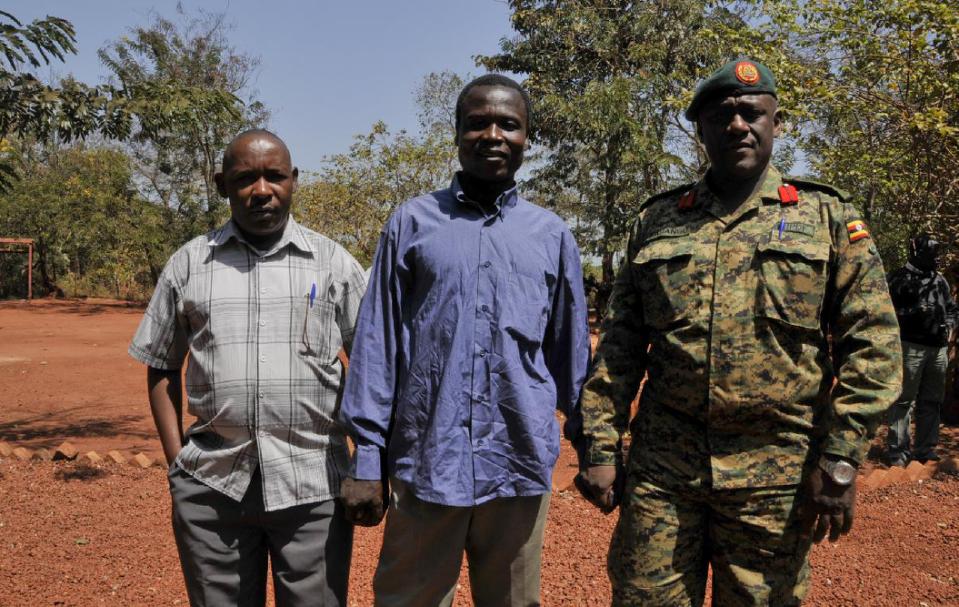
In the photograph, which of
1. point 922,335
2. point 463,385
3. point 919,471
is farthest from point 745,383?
point 922,335

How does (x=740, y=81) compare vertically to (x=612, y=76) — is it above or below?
below

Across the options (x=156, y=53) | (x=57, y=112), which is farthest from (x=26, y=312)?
(x=57, y=112)

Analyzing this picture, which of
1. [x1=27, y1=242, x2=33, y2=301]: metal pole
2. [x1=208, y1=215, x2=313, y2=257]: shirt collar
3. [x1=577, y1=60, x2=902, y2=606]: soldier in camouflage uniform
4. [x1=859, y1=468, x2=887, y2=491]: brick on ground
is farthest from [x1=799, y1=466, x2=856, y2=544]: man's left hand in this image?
[x1=27, y1=242, x2=33, y2=301]: metal pole

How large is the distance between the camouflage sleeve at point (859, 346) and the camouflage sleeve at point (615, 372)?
0.53 meters

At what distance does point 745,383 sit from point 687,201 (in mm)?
563

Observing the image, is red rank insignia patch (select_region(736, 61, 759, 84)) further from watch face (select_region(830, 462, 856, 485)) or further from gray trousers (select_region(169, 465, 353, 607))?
gray trousers (select_region(169, 465, 353, 607))

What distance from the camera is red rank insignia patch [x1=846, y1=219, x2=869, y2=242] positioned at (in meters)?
2.09

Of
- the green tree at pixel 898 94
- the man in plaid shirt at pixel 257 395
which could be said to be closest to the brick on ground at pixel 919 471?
the green tree at pixel 898 94

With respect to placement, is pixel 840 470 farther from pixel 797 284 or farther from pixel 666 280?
pixel 666 280

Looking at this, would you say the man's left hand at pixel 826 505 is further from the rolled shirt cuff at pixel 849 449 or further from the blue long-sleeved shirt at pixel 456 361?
the blue long-sleeved shirt at pixel 456 361

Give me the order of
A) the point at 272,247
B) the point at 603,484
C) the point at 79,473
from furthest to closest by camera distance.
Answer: the point at 79,473, the point at 272,247, the point at 603,484

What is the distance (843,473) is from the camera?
1.97m

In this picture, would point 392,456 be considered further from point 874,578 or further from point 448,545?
point 874,578

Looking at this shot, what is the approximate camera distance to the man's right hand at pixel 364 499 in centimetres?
211
